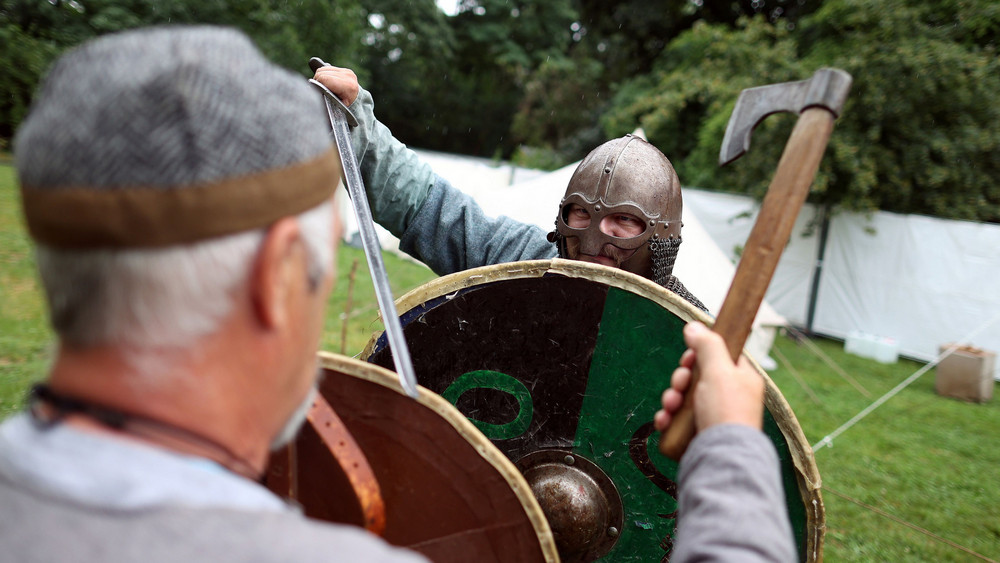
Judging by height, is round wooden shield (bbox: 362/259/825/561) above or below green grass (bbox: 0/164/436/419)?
above

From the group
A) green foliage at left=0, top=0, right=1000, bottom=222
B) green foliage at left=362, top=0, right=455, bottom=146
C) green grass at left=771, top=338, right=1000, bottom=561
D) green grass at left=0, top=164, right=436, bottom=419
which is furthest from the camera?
green foliage at left=362, top=0, right=455, bottom=146

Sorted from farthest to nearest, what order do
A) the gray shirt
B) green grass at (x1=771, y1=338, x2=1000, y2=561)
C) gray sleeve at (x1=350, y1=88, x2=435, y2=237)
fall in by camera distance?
green grass at (x1=771, y1=338, x2=1000, y2=561) < gray sleeve at (x1=350, y1=88, x2=435, y2=237) < the gray shirt

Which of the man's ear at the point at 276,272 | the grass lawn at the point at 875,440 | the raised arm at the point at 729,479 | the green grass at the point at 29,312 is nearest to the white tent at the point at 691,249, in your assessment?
the grass lawn at the point at 875,440

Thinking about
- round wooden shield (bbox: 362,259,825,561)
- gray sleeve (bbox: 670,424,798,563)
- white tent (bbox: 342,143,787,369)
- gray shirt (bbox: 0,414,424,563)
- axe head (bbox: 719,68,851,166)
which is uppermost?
axe head (bbox: 719,68,851,166)

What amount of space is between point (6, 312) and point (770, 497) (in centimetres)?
707

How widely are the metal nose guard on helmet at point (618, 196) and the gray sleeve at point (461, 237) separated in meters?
0.13

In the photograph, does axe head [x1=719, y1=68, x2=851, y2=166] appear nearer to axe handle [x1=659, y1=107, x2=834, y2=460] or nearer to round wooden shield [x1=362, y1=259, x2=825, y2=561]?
axe handle [x1=659, y1=107, x2=834, y2=460]

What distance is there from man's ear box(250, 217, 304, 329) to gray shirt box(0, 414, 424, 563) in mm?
162

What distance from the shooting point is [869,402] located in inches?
286

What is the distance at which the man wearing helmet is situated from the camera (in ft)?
6.99

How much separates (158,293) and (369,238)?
63cm

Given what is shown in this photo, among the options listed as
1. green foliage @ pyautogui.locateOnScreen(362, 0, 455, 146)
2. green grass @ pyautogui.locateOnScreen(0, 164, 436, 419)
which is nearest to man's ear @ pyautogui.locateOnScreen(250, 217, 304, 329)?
green grass @ pyautogui.locateOnScreen(0, 164, 436, 419)

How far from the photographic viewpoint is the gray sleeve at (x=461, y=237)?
224 cm

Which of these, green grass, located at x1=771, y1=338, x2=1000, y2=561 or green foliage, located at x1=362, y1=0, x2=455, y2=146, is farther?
green foliage, located at x1=362, y1=0, x2=455, y2=146
